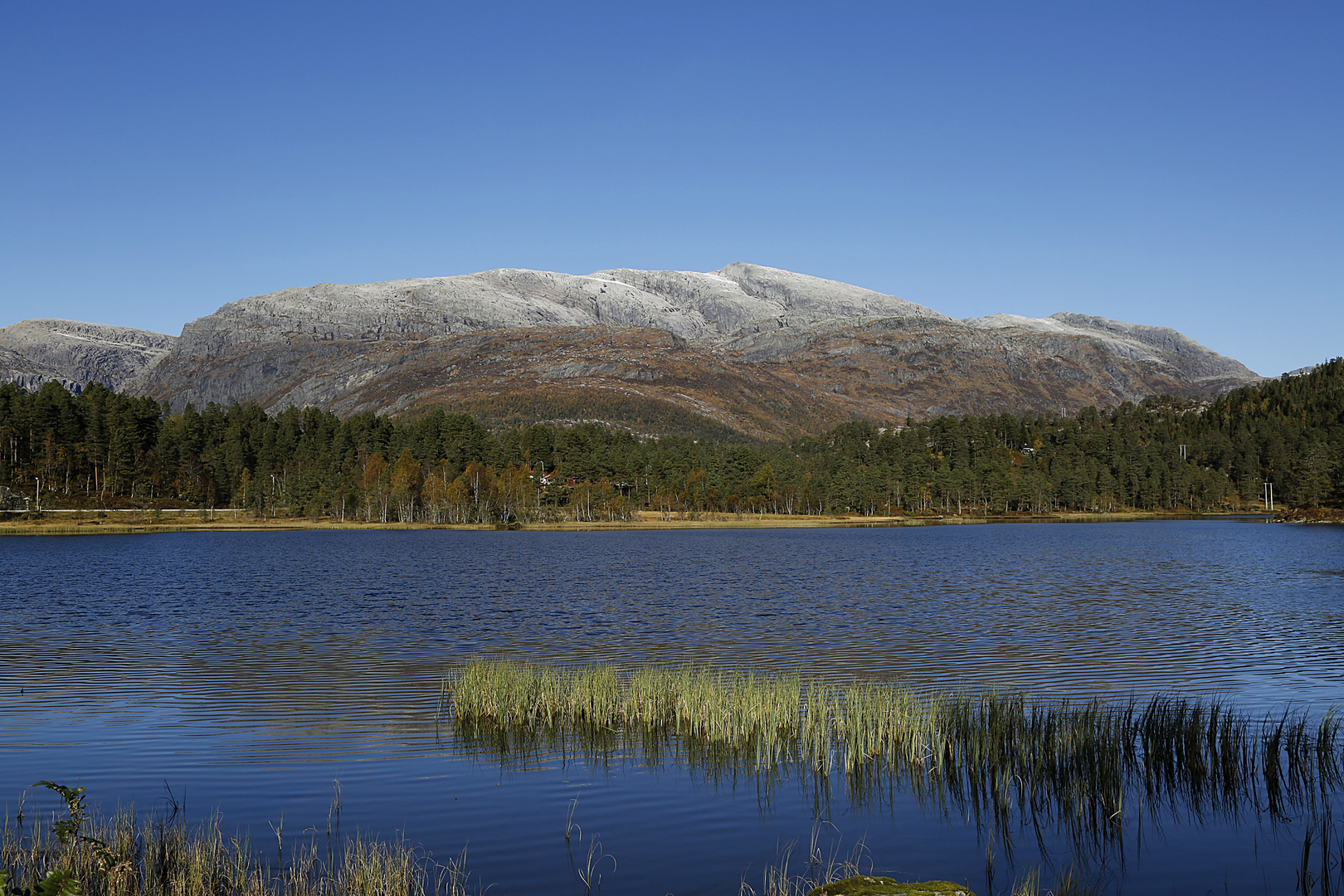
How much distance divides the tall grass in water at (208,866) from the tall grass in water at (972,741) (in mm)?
7010

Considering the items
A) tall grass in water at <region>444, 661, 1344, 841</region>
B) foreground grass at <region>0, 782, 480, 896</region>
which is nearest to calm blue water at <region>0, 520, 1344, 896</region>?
foreground grass at <region>0, 782, 480, 896</region>

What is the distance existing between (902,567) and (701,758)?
62621 mm

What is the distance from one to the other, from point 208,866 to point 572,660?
803 inches

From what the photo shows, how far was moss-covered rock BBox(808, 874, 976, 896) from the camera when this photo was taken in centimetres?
1030

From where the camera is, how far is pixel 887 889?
33.9 ft

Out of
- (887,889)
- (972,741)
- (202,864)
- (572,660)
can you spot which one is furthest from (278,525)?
(887,889)

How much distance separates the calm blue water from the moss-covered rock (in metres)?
2.26

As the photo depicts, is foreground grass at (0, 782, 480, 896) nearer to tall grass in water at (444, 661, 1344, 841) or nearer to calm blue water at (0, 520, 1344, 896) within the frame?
calm blue water at (0, 520, 1344, 896)

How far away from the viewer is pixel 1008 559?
88312 mm

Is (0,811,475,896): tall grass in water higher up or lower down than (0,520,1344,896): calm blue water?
higher up

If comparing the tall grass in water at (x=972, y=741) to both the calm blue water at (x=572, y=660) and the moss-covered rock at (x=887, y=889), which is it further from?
the moss-covered rock at (x=887, y=889)

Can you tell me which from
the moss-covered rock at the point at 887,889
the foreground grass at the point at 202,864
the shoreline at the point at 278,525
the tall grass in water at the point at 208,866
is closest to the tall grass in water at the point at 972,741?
the moss-covered rock at the point at 887,889

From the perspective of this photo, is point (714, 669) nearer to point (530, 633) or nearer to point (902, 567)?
point (530, 633)

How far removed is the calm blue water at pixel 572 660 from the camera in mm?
14258
